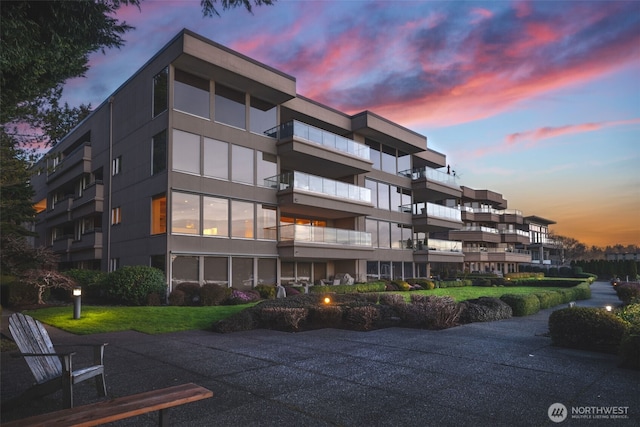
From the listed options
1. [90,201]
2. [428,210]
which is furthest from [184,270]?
[428,210]

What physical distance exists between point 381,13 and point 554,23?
14.8 feet

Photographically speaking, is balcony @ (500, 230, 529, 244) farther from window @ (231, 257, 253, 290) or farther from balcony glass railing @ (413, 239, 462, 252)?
window @ (231, 257, 253, 290)

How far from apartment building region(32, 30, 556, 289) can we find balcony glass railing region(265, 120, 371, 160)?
0.28 feet

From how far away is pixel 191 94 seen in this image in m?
24.3

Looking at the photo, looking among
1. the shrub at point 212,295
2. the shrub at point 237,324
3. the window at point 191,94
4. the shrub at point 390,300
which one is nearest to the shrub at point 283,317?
the shrub at point 237,324

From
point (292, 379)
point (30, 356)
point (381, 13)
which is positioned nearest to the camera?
point (30, 356)

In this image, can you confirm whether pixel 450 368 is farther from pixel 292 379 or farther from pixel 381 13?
pixel 381 13

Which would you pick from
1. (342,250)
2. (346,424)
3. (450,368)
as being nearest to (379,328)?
(450,368)

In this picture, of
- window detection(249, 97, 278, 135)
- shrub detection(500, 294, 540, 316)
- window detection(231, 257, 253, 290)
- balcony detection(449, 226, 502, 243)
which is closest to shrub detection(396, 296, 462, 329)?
shrub detection(500, 294, 540, 316)

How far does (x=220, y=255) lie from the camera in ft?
79.6

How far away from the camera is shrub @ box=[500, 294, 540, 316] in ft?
54.9

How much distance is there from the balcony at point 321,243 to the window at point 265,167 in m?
3.07

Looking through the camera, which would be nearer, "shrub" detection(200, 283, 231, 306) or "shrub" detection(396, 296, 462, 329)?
"shrub" detection(396, 296, 462, 329)

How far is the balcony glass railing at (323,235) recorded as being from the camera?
26.6 metres
